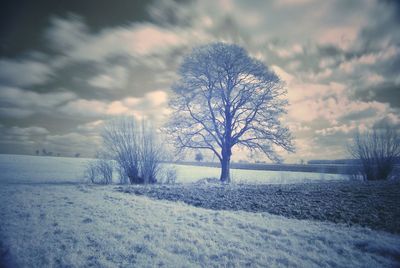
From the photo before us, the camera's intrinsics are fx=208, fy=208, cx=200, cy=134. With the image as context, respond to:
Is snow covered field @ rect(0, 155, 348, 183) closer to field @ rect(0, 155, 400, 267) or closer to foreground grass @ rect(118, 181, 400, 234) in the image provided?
foreground grass @ rect(118, 181, 400, 234)

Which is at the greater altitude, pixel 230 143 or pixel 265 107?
pixel 265 107

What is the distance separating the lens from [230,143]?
A: 1548cm

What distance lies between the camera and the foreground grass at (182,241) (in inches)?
127

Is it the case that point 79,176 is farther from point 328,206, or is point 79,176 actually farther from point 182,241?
point 328,206

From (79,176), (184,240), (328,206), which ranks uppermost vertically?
(328,206)

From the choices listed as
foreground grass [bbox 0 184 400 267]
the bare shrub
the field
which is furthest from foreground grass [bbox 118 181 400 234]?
the bare shrub

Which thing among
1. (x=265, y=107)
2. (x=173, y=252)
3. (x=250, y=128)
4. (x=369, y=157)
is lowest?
(x=173, y=252)

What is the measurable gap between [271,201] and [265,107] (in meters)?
9.08

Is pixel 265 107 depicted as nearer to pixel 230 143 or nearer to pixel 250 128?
pixel 250 128

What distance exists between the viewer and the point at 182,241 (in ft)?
12.9

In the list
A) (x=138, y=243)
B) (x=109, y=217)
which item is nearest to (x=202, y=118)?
(x=109, y=217)

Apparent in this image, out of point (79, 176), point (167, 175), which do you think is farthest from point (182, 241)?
point (79, 176)

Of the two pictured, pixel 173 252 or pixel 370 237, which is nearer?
pixel 173 252

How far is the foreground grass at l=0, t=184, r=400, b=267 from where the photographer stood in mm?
3223
